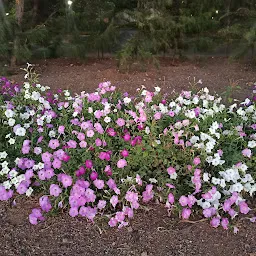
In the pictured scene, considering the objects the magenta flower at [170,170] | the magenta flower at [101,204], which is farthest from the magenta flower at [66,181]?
the magenta flower at [170,170]

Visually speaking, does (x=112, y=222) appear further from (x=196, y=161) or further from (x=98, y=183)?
(x=196, y=161)

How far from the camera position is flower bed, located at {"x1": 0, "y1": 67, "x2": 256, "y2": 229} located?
258 cm

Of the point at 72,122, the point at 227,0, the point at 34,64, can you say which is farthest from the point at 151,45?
the point at 72,122

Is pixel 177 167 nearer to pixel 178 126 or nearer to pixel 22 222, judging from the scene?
pixel 178 126

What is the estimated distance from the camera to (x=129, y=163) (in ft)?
9.05

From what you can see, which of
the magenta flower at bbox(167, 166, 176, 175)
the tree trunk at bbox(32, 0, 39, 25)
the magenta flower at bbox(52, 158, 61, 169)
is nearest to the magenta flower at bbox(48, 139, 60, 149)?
the magenta flower at bbox(52, 158, 61, 169)

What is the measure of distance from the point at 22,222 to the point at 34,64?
4.51 metres

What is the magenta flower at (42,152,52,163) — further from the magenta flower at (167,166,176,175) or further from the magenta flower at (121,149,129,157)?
the magenta flower at (167,166,176,175)

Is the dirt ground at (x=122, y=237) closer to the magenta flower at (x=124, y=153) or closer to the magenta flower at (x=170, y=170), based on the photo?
the magenta flower at (x=170, y=170)

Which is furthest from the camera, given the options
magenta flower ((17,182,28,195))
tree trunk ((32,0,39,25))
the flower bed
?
tree trunk ((32,0,39,25))

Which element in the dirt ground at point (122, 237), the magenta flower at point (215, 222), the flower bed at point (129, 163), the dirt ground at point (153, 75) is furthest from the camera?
the dirt ground at point (153, 75)

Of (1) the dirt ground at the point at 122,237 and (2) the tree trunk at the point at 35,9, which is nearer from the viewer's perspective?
(1) the dirt ground at the point at 122,237

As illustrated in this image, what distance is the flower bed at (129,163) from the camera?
2584mm

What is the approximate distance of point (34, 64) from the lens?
676 cm
